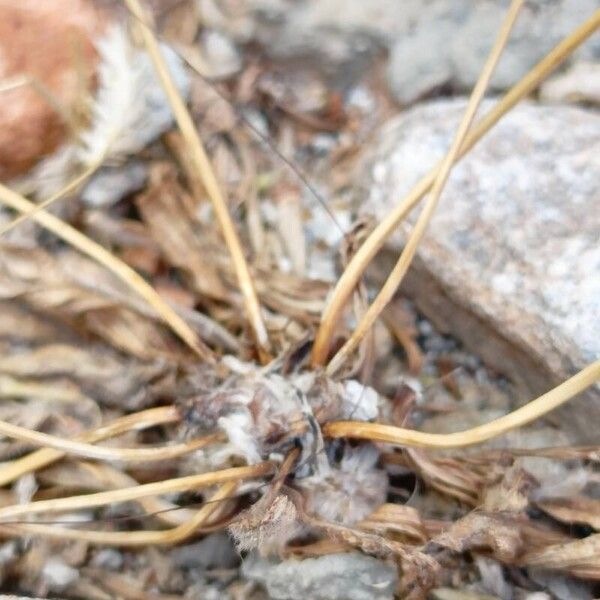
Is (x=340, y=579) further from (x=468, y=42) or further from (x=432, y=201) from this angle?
(x=468, y=42)

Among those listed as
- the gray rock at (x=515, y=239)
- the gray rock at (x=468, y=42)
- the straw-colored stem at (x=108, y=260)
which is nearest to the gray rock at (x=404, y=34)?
the gray rock at (x=468, y=42)

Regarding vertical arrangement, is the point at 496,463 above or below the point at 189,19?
below

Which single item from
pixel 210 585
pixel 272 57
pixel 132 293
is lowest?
pixel 210 585

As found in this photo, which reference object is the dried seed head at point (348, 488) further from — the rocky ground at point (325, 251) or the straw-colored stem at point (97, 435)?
the straw-colored stem at point (97, 435)

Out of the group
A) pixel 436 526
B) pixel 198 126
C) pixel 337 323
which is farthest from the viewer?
pixel 198 126

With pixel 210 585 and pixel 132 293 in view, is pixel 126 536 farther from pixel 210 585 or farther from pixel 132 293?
pixel 132 293

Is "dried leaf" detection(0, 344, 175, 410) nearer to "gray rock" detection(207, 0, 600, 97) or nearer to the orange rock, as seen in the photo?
the orange rock

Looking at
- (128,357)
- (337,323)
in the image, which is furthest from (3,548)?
(337,323)
